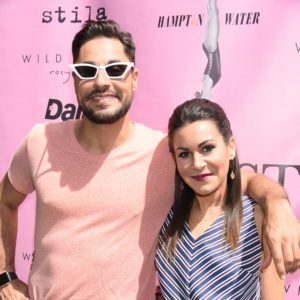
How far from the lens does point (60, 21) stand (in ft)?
7.36

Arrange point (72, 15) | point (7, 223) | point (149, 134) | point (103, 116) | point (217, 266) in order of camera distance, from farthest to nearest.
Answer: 1. point (72, 15)
2. point (7, 223)
3. point (149, 134)
4. point (103, 116)
5. point (217, 266)

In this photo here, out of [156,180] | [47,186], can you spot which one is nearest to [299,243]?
[156,180]

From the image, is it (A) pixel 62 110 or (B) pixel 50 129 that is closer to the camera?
(B) pixel 50 129

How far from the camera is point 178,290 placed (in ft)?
4.91

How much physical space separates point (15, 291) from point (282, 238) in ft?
3.70

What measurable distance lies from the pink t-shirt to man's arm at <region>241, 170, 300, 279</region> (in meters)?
0.37

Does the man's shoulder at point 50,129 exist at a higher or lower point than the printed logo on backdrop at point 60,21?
lower

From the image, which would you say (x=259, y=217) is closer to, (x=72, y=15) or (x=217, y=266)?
(x=217, y=266)

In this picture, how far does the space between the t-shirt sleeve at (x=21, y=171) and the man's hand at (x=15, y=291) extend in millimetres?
393

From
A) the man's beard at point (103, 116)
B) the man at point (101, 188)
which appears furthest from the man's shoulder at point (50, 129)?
the man's beard at point (103, 116)

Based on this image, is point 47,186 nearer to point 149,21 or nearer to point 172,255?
point 172,255

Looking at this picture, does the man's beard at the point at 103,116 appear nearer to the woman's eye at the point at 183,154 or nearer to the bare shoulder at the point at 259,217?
the woman's eye at the point at 183,154

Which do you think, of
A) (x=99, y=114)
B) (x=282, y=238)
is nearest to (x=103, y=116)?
(x=99, y=114)

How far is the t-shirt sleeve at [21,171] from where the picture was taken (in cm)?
180
